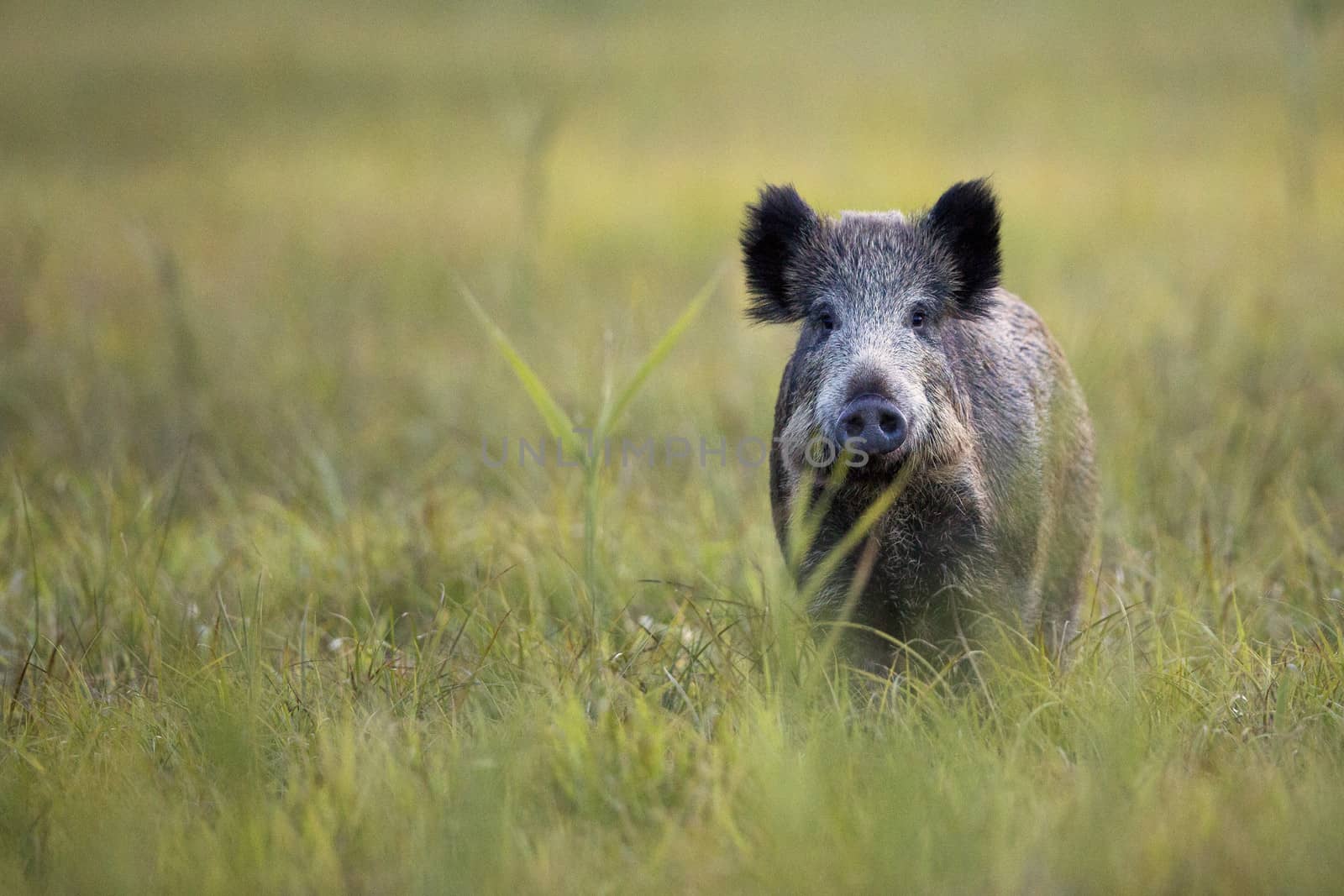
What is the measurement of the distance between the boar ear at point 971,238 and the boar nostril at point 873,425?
89 cm

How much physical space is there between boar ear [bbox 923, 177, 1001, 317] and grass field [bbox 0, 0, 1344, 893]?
1.03m

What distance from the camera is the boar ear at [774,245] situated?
3920 mm

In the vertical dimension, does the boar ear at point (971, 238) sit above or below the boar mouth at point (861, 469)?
above

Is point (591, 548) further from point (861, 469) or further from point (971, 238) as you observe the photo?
point (971, 238)

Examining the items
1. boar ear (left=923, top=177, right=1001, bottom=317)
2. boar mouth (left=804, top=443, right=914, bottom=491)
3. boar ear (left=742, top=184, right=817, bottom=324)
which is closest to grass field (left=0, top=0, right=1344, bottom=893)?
boar mouth (left=804, top=443, right=914, bottom=491)

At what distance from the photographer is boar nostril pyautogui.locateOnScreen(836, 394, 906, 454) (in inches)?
120

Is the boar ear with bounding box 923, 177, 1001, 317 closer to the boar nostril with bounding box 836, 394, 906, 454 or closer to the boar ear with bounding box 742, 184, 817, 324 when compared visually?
the boar ear with bounding box 742, 184, 817, 324

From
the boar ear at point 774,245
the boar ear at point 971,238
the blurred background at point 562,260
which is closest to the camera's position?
the boar ear at point 971,238

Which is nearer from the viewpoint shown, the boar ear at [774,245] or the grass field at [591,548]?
the grass field at [591,548]

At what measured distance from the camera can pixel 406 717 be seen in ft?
10.0

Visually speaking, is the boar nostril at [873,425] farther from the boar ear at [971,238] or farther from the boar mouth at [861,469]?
the boar ear at [971,238]

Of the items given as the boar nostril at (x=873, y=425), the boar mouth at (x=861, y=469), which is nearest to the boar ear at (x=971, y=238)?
the boar mouth at (x=861, y=469)

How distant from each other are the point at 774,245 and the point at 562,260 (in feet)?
20.9

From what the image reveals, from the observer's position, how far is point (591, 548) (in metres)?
3.12
